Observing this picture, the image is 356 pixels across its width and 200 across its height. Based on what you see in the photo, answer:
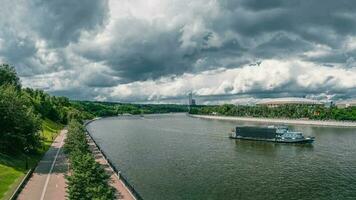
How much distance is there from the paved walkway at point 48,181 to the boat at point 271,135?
80.6 m

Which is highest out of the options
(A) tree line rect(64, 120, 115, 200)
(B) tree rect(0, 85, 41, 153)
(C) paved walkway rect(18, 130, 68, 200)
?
(B) tree rect(0, 85, 41, 153)

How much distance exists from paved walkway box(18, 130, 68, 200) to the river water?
13078mm

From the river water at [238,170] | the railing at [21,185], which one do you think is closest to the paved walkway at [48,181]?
the railing at [21,185]

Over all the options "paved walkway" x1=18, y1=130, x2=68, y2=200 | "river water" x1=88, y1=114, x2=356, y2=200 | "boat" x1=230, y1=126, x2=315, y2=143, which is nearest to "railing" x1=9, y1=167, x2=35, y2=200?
"paved walkway" x1=18, y1=130, x2=68, y2=200

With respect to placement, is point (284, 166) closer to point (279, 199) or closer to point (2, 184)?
point (279, 199)

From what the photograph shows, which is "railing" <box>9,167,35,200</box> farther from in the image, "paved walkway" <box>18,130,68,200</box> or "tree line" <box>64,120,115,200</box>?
"tree line" <box>64,120,115,200</box>

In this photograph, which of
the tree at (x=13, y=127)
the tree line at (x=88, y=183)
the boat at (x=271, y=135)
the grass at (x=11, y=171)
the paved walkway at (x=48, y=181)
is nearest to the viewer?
the tree line at (x=88, y=183)

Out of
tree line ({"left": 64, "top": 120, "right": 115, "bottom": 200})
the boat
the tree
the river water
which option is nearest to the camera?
tree line ({"left": 64, "top": 120, "right": 115, "bottom": 200})

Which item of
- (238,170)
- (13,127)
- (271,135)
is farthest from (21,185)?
(271,135)

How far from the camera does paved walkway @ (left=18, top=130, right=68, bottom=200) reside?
197ft

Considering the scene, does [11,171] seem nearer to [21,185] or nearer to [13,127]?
[21,185]

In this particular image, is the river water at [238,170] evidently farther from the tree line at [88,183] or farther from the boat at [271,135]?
the tree line at [88,183]

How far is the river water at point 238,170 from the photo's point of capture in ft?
228

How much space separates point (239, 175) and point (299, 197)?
18236 mm
